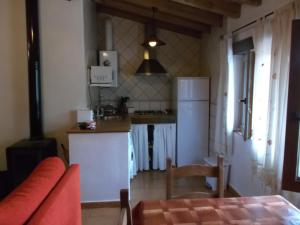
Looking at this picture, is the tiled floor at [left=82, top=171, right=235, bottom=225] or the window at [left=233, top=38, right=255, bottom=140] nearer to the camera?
the tiled floor at [left=82, top=171, right=235, bottom=225]

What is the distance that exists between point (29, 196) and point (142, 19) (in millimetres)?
4028

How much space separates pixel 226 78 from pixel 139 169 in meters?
2.04

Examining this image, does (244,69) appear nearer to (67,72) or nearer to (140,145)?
(140,145)

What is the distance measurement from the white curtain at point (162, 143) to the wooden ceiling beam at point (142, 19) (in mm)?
1800

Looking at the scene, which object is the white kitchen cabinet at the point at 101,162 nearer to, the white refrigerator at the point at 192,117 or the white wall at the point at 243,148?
the white wall at the point at 243,148

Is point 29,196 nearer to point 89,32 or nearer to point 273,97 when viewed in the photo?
point 273,97

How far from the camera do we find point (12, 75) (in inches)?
128

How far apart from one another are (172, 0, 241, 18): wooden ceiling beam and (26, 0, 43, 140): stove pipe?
67.3 inches

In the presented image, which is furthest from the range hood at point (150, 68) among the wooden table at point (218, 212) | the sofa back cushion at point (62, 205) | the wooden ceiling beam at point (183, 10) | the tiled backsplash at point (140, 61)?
the wooden table at point (218, 212)

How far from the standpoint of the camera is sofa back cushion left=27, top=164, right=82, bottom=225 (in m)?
1.11

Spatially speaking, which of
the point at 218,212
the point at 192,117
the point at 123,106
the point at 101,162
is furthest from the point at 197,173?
the point at 123,106

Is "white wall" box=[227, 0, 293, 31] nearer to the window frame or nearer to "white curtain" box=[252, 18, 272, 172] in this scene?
"white curtain" box=[252, 18, 272, 172]

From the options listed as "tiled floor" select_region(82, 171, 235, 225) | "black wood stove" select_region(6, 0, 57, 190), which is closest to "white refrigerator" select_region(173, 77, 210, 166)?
"tiled floor" select_region(82, 171, 235, 225)

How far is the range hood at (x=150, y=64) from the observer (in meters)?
4.43
